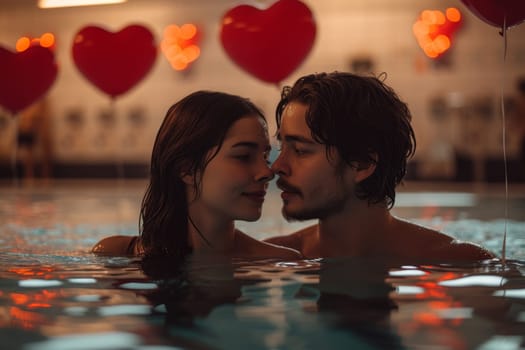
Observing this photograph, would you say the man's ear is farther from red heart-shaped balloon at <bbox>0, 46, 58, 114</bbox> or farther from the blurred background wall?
the blurred background wall

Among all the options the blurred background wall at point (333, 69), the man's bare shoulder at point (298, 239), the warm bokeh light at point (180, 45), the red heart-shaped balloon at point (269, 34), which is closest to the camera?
the man's bare shoulder at point (298, 239)

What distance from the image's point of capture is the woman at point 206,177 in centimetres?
279

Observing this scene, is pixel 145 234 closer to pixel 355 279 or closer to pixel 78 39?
pixel 355 279

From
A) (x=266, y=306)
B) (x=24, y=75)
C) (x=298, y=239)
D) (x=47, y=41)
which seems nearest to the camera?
(x=266, y=306)

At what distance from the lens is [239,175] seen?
2771 mm

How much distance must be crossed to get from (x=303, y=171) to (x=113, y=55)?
3.34 m

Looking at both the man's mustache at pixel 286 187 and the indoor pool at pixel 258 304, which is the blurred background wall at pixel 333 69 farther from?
the indoor pool at pixel 258 304

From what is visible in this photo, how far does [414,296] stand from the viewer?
2.16 m

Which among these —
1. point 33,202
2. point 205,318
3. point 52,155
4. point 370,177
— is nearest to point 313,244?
point 370,177

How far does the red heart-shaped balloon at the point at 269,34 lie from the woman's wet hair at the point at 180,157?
207 cm

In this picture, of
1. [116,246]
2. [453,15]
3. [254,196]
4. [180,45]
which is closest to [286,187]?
[254,196]

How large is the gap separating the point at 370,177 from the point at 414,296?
817 mm

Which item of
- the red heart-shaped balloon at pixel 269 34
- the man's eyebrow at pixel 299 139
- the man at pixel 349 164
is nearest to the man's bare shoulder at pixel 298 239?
the man at pixel 349 164

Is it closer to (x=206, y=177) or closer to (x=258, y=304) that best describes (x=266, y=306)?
(x=258, y=304)
